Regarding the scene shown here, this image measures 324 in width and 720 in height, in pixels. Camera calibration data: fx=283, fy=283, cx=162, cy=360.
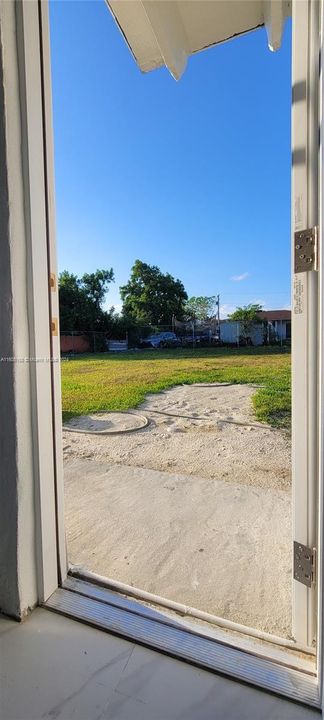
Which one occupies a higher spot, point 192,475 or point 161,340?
point 161,340

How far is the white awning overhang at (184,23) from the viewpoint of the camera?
1053 millimetres

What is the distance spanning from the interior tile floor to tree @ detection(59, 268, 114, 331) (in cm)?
1136

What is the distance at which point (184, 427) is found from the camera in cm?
280

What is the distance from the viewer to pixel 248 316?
475 inches

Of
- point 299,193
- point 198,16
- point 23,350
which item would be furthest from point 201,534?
point 198,16

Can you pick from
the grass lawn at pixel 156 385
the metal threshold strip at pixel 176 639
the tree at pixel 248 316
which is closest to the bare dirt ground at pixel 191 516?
the metal threshold strip at pixel 176 639

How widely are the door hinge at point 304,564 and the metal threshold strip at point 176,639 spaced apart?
0.53 feet

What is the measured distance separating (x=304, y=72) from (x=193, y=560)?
4.86 ft

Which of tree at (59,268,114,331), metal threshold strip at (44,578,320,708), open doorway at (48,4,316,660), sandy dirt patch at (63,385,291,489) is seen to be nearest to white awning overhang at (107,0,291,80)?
open doorway at (48,4,316,660)

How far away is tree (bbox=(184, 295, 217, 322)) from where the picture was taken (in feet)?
43.9

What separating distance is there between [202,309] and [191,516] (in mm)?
12894

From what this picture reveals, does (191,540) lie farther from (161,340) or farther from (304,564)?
(161,340)

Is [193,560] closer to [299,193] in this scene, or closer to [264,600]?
[264,600]

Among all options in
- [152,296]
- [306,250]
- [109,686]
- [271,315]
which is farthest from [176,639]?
[152,296]
